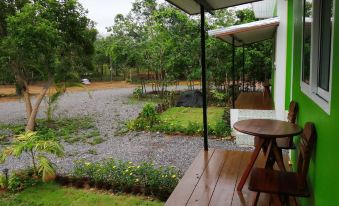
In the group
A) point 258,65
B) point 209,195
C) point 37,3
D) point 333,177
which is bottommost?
point 209,195

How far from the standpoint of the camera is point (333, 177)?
63.3 inches

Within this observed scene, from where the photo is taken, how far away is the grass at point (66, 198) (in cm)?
415

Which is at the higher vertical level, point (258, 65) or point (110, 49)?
point (110, 49)

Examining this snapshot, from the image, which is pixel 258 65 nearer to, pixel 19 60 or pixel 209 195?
pixel 19 60

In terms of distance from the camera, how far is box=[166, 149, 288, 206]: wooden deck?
271 centimetres

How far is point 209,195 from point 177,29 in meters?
11.5

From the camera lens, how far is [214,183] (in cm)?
306

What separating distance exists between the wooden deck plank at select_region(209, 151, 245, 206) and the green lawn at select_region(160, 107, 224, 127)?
4.59m

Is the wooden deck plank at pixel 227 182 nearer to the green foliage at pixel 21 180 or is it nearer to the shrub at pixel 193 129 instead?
the green foliage at pixel 21 180

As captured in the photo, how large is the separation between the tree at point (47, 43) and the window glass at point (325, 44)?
724 centimetres

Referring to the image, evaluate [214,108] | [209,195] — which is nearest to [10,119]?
[214,108]

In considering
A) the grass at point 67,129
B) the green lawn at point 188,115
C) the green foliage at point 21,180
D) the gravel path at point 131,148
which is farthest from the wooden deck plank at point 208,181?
the green lawn at point 188,115

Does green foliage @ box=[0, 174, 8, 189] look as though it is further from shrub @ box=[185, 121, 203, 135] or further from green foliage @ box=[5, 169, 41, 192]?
shrub @ box=[185, 121, 203, 135]

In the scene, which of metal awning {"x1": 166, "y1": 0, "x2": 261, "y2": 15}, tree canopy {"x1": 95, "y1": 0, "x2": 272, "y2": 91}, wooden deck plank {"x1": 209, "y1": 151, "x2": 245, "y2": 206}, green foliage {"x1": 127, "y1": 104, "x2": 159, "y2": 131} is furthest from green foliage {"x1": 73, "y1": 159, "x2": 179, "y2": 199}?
tree canopy {"x1": 95, "y1": 0, "x2": 272, "y2": 91}
